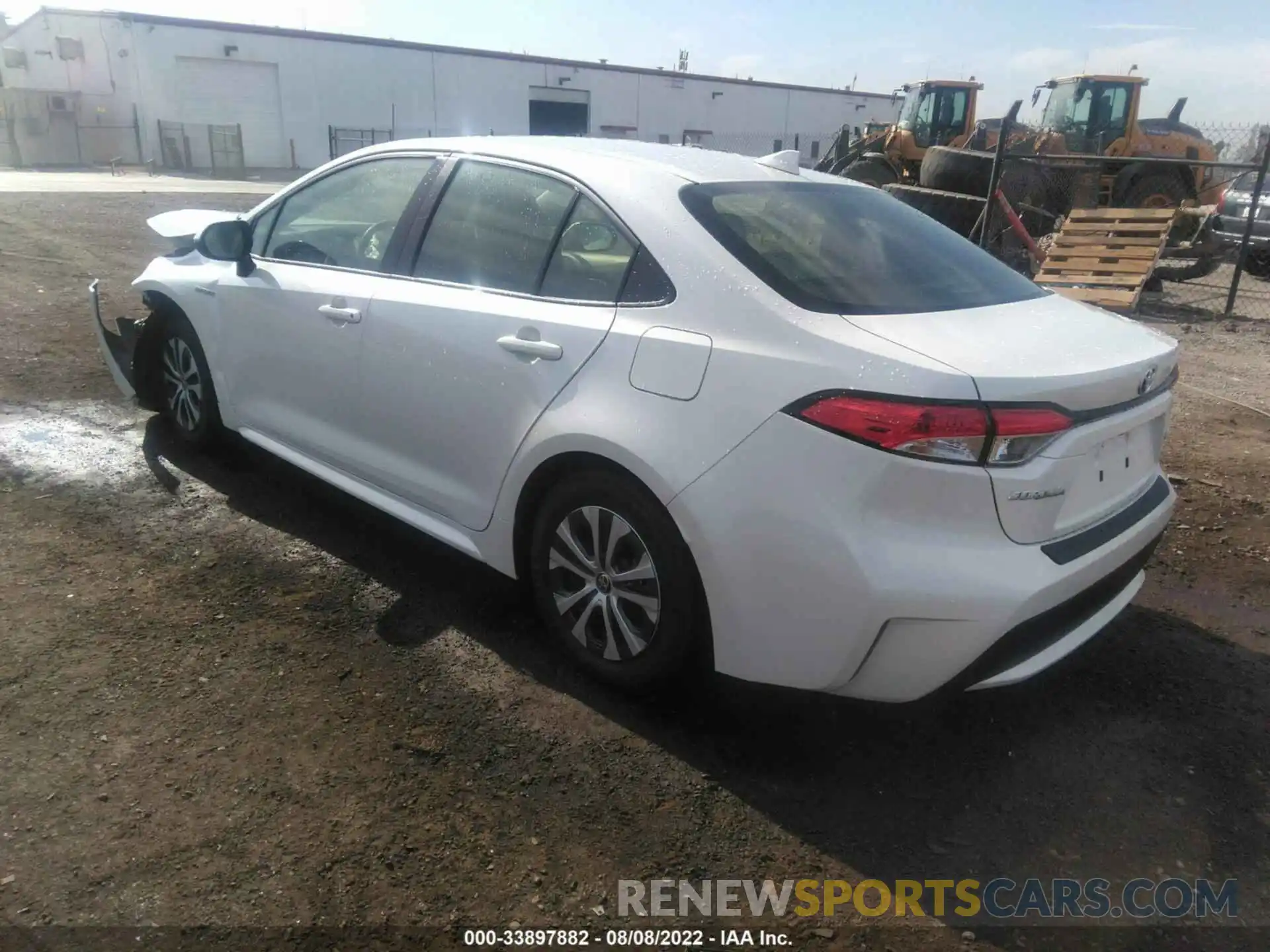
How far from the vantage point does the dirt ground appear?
2.19 metres

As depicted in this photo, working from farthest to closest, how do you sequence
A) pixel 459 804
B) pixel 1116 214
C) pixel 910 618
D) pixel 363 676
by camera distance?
pixel 1116 214, pixel 363 676, pixel 459 804, pixel 910 618

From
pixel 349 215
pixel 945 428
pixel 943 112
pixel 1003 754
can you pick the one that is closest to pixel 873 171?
pixel 943 112

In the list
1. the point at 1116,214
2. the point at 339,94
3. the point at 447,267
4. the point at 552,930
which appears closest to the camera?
the point at 552,930

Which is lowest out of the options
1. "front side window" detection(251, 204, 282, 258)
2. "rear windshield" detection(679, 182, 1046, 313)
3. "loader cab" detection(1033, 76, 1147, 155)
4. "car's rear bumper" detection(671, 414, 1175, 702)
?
"car's rear bumper" detection(671, 414, 1175, 702)

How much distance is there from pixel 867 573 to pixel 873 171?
52.5ft

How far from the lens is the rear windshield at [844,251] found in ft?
8.48

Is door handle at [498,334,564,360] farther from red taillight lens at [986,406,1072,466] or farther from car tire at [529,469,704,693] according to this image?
red taillight lens at [986,406,1072,466]

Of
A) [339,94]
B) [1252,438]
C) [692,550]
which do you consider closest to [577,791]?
[692,550]

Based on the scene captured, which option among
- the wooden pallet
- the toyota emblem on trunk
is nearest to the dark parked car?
the wooden pallet

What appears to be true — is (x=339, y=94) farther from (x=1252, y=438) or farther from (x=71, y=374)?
(x=1252, y=438)

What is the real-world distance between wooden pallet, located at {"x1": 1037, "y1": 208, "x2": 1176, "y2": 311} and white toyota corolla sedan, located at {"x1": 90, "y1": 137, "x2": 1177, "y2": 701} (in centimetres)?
762

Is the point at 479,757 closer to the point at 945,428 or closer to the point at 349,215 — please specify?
the point at 945,428

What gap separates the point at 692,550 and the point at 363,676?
122cm

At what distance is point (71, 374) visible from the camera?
6.17m
